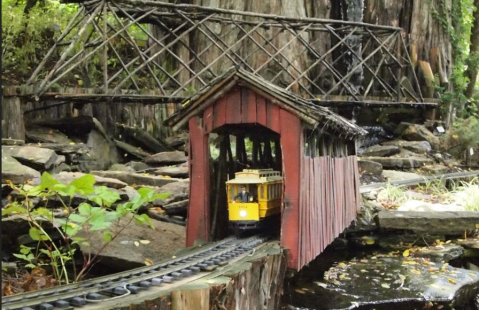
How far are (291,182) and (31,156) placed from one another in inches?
194

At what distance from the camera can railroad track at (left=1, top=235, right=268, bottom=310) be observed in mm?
3195

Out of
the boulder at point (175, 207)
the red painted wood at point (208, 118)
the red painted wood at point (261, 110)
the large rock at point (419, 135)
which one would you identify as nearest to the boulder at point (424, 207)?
the boulder at point (175, 207)

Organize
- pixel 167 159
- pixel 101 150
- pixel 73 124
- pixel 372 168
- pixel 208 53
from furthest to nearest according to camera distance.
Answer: pixel 208 53 → pixel 372 168 → pixel 73 124 → pixel 101 150 → pixel 167 159

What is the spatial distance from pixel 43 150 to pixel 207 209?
4.19 metres

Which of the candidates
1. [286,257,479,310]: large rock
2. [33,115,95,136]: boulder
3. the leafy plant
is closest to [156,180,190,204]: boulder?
[286,257,479,310]: large rock

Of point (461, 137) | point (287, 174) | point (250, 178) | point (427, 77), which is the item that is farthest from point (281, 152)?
point (427, 77)

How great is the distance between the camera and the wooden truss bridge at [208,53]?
1138cm

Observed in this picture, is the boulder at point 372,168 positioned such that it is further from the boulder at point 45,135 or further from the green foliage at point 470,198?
the boulder at point 45,135

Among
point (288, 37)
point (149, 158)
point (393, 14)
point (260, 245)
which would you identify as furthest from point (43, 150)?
point (393, 14)

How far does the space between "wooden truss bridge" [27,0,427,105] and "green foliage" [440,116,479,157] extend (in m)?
1.77

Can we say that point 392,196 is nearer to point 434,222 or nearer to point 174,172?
point 434,222

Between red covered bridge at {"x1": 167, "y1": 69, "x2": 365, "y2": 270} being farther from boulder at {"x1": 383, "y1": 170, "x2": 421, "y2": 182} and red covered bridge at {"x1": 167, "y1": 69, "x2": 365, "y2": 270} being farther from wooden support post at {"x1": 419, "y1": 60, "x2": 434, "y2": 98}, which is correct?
wooden support post at {"x1": 419, "y1": 60, "x2": 434, "y2": 98}

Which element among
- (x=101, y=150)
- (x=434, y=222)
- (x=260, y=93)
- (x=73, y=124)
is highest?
(x=73, y=124)

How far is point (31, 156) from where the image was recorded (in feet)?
27.9
